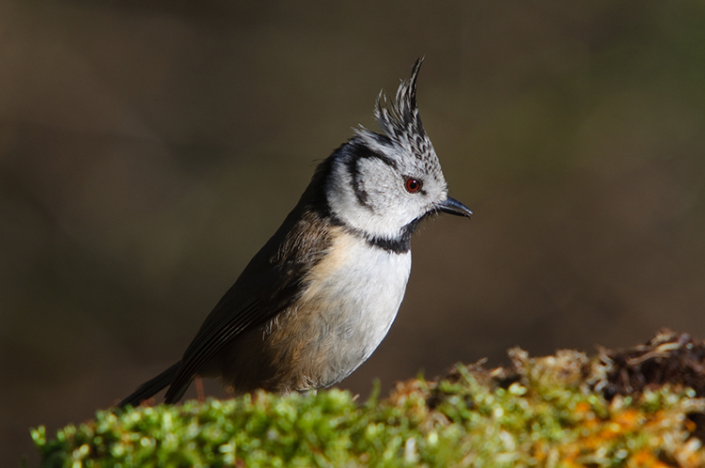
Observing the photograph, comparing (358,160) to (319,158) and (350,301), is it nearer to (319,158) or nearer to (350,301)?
(350,301)

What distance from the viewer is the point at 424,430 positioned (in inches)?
52.3

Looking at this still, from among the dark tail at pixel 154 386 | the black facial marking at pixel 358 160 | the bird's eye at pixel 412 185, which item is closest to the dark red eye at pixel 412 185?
the bird's eye at pixel 412 185

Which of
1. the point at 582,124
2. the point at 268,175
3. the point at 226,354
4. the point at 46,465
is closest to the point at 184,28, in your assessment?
the point at 268,175

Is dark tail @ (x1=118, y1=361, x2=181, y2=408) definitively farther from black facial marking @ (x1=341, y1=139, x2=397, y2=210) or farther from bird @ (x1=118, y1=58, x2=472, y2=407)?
black facial marking @ (x1=341, y1=139, x2=397, y2=210)

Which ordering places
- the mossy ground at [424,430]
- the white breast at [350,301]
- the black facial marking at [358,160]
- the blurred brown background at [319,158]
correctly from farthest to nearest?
the blurred brown background at [319,158] → the black facial marking at [358,160] → the white breast at [350,301] → the mossy ground at [424,430]

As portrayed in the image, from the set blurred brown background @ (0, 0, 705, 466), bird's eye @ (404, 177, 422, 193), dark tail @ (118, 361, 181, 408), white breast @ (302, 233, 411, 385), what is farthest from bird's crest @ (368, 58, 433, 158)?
blurred brown background @ (0, 0, 705, 466)

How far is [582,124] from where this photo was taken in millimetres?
7434

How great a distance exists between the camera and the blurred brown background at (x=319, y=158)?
21.8ft

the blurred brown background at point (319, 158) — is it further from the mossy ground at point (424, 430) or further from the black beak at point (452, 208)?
the mossy ground at point (424, 430)

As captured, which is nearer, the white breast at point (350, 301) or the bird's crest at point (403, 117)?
the white breast at point (350, 301)

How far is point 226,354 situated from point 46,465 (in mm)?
1929

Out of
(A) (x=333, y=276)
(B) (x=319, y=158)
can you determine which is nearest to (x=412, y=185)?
(A) (x=333, y=276)

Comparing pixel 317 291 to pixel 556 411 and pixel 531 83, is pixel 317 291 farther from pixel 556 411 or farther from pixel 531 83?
pixel 531 83

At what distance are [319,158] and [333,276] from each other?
4.07 m
